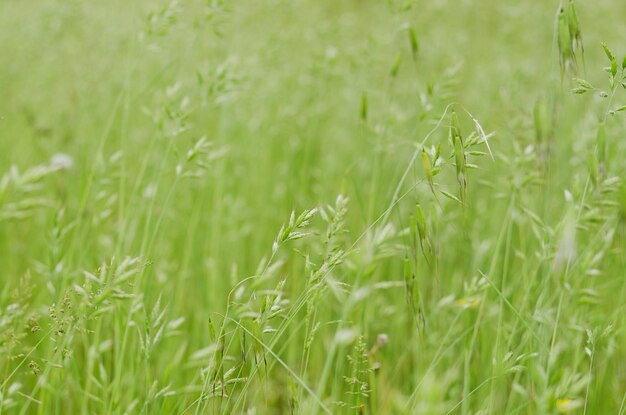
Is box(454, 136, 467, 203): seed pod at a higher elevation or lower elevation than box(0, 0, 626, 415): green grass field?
higher

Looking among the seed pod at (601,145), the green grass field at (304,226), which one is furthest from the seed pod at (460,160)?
the seed pod at (601,145)

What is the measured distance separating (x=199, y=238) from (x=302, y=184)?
511 mm

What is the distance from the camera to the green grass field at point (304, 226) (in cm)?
128

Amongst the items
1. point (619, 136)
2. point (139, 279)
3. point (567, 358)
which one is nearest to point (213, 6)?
point (139, 279)

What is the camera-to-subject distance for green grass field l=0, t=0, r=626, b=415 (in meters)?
1.28

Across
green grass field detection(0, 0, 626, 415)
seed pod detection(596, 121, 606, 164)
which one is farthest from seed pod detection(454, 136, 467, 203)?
seed pod detection(596, 121, 606, 164)

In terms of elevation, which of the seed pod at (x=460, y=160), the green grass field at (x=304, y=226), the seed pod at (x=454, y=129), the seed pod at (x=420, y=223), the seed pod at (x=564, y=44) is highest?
the seed pod at (x=564, y=44)

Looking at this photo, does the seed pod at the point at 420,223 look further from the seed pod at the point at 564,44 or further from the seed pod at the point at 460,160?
the seed pod at the point at 564,44

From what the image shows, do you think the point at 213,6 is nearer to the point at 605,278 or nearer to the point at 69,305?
the point at 69,305

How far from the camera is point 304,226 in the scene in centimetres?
129

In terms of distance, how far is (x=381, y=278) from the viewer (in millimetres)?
2629

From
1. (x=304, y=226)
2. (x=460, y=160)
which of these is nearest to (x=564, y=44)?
(x=460, y=160)

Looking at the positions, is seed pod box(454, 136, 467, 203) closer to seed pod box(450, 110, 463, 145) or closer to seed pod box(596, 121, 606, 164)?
seed pod box(450, 110, 463, 145)

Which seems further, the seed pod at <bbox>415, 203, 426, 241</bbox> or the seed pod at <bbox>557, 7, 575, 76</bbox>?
the seed pod at <bbox>557, 7, 575, 76</bbox>
